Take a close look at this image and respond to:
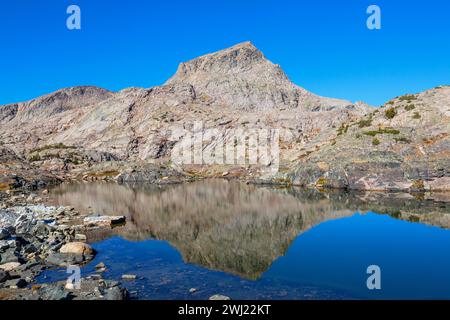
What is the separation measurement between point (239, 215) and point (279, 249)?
23429 mm

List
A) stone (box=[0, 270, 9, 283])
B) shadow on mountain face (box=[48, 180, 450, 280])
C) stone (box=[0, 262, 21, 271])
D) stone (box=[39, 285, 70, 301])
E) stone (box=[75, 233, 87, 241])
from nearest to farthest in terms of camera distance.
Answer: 1. stone (box=[39, 285, 70, 301])
2. stone (box=[0, 270, 9, 283])
3. stone (box=[0, 262, 21, 271])
4. shadow on mountain face (box=[48, 180, 450, 280])
5. stone (box=[75, 233, 87, 241])

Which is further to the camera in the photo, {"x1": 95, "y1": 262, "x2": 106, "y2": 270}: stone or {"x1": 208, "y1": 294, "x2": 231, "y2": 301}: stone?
{"x1": 95, "y1": 262, "x2": 106, "y2": 270}: stone

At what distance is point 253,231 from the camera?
5197 centimetres

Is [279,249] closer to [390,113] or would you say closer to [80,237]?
[80,237]

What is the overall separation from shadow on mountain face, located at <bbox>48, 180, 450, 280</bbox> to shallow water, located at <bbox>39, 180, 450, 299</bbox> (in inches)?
5.9

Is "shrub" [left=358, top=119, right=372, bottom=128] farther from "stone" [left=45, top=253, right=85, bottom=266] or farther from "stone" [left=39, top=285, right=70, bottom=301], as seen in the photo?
"stone" [left=39, top=285, right=70, bottom=301]

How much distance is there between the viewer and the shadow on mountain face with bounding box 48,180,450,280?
134ft

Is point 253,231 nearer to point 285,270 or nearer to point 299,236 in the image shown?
point 299,236

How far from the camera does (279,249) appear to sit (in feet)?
138

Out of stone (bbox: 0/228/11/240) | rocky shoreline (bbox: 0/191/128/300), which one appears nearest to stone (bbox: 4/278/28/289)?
rocky shoreline (bbox: 0/191/128/300)

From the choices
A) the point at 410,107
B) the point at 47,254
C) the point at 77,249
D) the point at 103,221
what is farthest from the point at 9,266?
the point at 410,107

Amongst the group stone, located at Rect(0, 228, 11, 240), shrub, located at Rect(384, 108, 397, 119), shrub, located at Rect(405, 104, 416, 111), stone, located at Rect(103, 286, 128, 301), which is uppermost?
shrub, located at Rect(405, 104, 416, 111)
